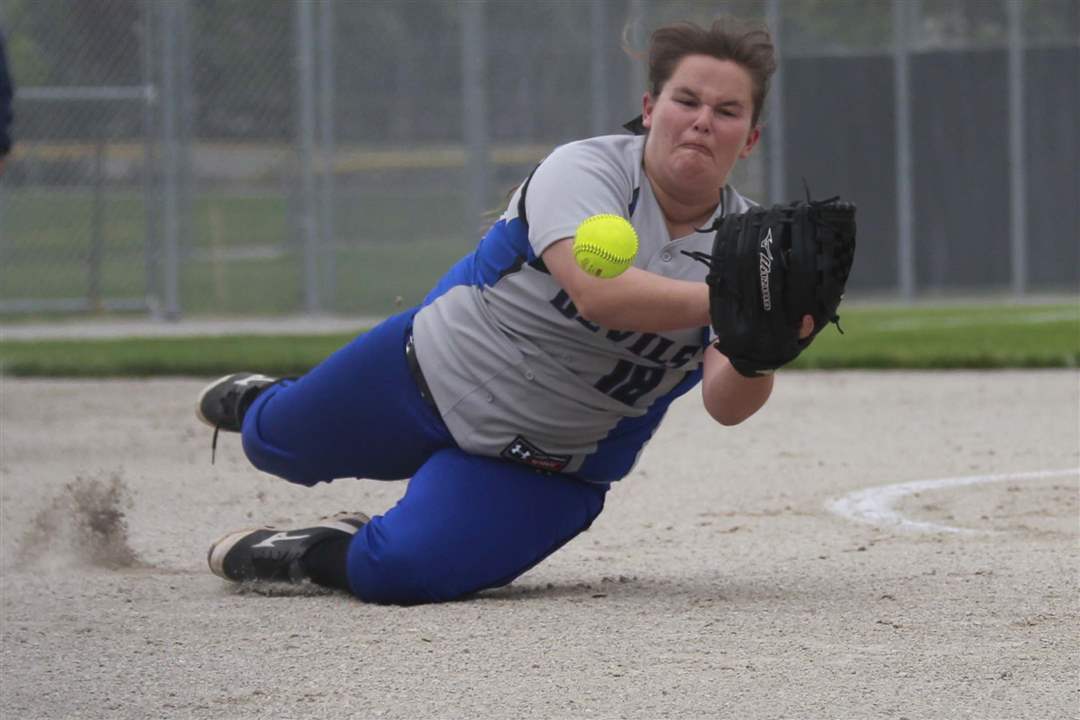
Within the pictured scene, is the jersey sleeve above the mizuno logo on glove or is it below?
above

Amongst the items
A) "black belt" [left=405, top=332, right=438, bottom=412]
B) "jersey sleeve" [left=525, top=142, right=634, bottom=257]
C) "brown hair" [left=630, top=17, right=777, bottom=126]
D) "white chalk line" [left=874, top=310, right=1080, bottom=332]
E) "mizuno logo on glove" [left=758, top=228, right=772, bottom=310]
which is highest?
"brown hair" [left=630, top=17, right=777, bottom=126]

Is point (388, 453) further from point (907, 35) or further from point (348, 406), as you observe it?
point (907, 35)

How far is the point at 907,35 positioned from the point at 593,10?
2.64 metres

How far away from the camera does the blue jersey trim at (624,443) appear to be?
4.12m

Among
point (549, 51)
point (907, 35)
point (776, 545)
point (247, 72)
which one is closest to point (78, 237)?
point (247, 72)

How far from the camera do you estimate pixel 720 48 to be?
377 cm

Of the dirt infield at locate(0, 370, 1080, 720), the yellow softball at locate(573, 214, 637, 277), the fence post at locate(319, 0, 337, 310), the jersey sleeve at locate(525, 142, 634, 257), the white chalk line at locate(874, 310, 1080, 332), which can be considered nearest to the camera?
the dirt infield at locate(0, 370, 1080, 720)

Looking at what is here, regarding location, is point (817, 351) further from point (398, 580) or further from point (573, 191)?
point (573, 191)

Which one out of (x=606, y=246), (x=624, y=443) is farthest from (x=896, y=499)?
(x=606, y=246)

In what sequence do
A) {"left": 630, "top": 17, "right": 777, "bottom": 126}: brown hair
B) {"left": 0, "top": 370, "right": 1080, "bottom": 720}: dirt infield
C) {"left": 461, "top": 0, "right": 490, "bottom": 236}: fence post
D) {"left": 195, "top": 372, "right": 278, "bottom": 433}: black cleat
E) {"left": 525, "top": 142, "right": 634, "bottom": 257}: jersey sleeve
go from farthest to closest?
{"left": 461, "top": 0, "right": 490, "bottom": 236}: fence post → {"left": 195, "top": 372, "right": 278, "bottom": 433}: black cleat → {"left": 630, "top": 17, "right": 777, "bottom": 126}: brown hair → {"left": 525, "top": 142, "right": 634, "bottom": 257}: jersey sleeve → {"left": 0, "top": 370, "right": 1080, "bottom": 720}: dirt infield

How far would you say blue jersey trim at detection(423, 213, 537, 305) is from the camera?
392 centimetres

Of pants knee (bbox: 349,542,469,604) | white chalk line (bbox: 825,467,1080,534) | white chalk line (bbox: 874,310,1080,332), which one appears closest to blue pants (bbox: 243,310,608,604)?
pants knee (bbox: 349,542,469,604)

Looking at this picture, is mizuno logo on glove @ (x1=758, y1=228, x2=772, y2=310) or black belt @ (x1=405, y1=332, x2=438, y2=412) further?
black belt @ (x1=405, y1=332, x2=438, y2=412)

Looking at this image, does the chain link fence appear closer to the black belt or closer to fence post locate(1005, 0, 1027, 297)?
fence post locate(1005, 0, 1027, 297)
